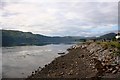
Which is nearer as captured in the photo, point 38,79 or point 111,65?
point 111,65

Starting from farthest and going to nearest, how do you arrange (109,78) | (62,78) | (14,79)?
(14,79) → (62,78) → (109,78)

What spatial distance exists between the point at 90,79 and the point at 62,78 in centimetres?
450

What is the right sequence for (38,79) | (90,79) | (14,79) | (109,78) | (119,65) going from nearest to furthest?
(109,78), (90,79), (119,65), (38,79), (14,79)

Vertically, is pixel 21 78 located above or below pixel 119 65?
below

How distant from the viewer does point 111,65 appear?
27.3 meters

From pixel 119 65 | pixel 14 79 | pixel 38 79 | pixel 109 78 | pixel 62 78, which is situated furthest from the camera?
pixel 14 79

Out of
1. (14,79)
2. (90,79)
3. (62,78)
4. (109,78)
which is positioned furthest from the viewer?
(14,79)

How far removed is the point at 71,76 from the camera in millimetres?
28734

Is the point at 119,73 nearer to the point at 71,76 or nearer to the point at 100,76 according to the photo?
the point at 100,76

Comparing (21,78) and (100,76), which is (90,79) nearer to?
(100,76)

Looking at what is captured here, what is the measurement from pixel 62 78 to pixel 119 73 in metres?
7.23

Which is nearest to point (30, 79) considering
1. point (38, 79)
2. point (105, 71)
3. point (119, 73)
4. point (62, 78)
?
point (38, 79)

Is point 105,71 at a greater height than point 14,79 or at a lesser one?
greater

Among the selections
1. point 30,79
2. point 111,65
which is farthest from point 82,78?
point 30,79
